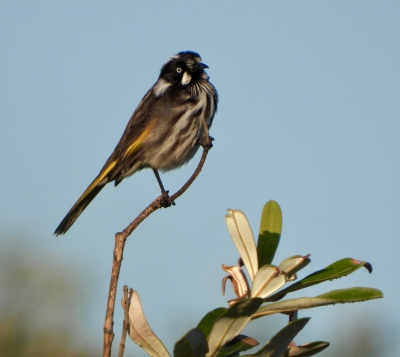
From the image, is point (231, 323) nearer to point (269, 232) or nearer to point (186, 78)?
point (269, 232)

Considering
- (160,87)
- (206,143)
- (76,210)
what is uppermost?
(160,87)

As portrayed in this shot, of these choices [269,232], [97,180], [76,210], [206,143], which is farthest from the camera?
[97,180]

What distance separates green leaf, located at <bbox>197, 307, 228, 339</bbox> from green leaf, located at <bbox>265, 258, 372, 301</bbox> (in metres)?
0.15

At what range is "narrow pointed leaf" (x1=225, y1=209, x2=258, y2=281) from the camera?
2.10 meters

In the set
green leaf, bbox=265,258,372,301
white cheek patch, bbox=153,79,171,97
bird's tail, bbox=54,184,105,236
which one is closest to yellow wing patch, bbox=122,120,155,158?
white cheek patch, bbox=153,79,171,97

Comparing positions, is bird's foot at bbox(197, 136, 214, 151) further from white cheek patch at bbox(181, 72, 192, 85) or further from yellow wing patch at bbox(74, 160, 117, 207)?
white cheek patch at bbox(181, 72, 192, 85)

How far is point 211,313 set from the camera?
6.37 ft

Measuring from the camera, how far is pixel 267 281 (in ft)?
6.36

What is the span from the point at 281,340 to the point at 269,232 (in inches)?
23.0

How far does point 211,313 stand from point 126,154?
4.94 m

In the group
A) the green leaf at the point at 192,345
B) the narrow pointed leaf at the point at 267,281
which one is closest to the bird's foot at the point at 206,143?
the narrow pointed leaf at the point at 267,281

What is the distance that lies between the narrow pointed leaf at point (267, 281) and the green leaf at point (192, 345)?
259 millimetres

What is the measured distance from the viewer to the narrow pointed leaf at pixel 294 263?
76.9 inches

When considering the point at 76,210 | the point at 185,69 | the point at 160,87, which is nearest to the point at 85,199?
the point at 76,210
